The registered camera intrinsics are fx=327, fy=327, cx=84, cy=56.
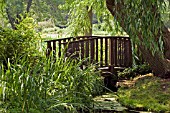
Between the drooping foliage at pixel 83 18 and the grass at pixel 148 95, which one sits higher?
the drooping foliage at pixel 83 18

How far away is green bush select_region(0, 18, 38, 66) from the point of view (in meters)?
5.08

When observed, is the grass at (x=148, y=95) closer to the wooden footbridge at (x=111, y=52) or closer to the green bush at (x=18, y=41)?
the wooden footbridge at (x=111, y=52)

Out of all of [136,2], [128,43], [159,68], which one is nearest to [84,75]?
[136,2]

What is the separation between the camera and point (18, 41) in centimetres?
523

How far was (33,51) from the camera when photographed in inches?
208

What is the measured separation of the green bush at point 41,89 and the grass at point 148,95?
1.50m

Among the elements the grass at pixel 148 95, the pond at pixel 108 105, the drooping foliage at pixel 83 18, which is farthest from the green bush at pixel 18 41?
the drooping foliage at pixel 83 18

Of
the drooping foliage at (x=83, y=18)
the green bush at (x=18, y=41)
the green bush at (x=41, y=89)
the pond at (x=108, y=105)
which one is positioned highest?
the drooping foliage at (x=83, y=18)

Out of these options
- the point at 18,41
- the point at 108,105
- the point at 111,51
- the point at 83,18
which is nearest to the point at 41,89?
the point at 18,41

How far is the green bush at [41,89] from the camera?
3.25m

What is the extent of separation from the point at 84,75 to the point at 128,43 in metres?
3.09

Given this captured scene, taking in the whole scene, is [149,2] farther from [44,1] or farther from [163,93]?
[44,1]

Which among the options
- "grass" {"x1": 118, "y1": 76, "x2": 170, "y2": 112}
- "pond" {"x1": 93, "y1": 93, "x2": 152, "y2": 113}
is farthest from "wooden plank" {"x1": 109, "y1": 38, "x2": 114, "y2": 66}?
"pond" {"x1": 93, "y1": 93, "x2": 152, "y2": 113}

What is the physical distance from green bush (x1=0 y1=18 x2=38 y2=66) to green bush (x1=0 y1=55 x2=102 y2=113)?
1.06 metres
